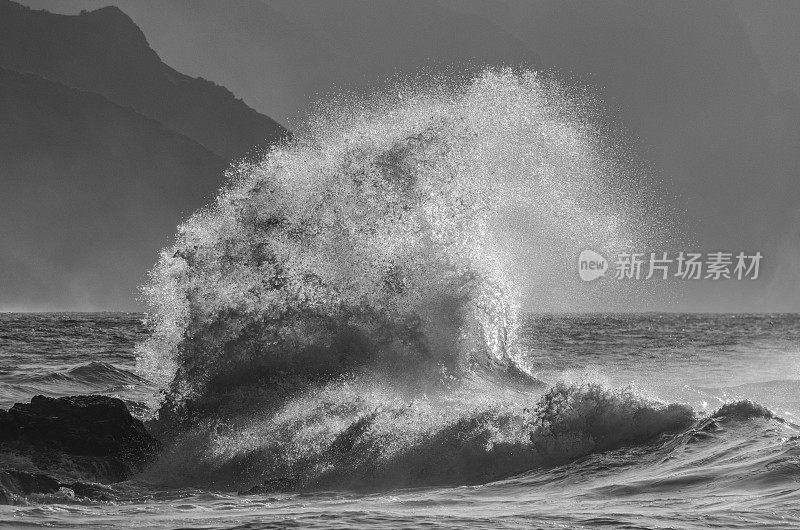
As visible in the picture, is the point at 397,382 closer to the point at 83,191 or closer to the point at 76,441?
the point at 76,441

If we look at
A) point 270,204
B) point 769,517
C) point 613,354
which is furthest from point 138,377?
point 613,354

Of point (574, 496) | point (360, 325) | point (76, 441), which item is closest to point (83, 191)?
point (360, 325)

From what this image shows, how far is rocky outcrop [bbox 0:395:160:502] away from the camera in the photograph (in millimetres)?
10320

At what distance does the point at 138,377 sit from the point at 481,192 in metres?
9.20

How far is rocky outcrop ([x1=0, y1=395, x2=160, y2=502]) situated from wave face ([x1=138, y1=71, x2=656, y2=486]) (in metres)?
0.55

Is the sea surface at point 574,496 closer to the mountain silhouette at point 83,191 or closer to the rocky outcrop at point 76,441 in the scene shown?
the rocky outcrop at point 76,441

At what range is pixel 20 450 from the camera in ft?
35.1

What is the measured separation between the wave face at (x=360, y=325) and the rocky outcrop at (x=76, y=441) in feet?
1.79

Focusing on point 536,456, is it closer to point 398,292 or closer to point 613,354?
point 398,292

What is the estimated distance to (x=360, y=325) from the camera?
14.2 m

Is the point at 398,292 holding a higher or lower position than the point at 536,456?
higher

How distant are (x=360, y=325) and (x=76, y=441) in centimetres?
460

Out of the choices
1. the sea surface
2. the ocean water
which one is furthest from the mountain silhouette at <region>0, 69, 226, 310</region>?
the sea surface

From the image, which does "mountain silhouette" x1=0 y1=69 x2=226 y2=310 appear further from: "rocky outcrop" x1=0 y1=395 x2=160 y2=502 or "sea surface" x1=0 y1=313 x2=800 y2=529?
"sea surface" x1=0 y1=313 x2=800 y2=529
